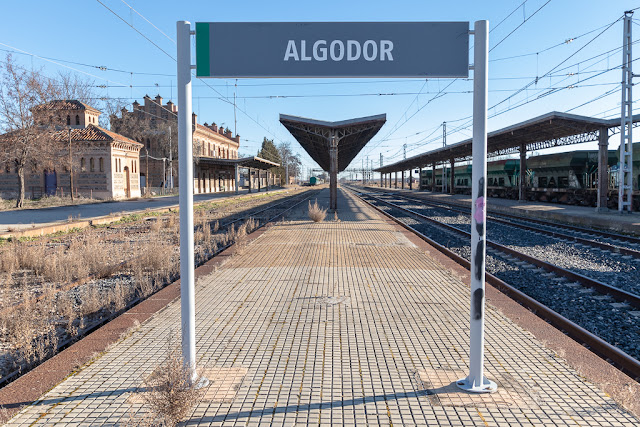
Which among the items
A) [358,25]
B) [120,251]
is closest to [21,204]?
[120,251]

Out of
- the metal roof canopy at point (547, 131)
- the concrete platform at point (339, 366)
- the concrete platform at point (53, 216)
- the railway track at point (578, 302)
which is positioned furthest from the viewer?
the metal roof canopy at point (547, 131)

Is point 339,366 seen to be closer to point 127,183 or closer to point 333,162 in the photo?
point 333,162

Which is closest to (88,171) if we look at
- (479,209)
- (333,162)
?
(333,162)

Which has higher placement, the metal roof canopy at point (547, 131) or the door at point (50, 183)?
the metal roof canopy at point (547, 131)

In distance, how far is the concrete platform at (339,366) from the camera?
303 centimetres


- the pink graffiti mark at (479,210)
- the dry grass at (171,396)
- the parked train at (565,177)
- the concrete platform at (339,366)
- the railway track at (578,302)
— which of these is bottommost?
the railway track at (578,302)

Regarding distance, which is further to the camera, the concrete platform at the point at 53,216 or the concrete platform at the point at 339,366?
the concrete platform at the point at 53,216

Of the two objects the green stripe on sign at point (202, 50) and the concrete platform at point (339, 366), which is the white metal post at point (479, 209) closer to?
the concrete platform at point (339, 366)

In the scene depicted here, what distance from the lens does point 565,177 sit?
2933 cm

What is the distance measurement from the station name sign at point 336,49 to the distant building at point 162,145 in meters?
46.0

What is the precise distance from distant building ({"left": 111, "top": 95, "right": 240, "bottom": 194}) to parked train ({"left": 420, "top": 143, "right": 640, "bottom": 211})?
105 feet

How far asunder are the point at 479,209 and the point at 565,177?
30.5 m

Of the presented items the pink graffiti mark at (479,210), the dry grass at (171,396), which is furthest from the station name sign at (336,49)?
the dry grass at (171,396)

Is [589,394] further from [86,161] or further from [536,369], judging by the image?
[86,161]
